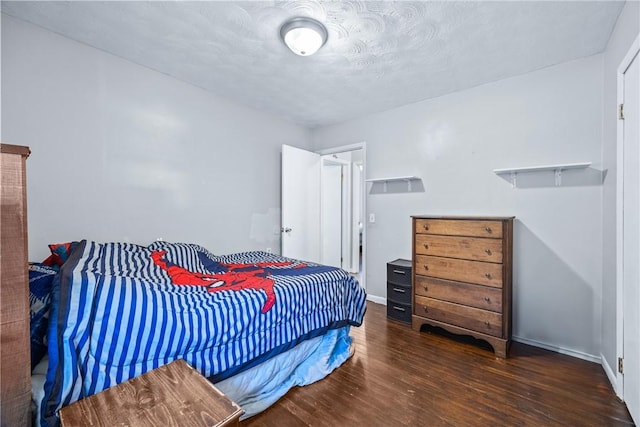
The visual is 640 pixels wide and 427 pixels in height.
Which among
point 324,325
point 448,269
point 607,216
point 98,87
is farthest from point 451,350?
point 98,87

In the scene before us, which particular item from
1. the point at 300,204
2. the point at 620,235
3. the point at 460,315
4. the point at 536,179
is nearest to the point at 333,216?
the point at 300,204

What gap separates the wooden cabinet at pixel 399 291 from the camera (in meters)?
3.06

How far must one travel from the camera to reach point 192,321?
4.72 ft

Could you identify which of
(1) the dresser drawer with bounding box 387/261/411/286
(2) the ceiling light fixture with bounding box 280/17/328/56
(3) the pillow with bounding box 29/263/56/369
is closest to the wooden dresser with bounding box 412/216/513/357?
(1) the dresser drawer with bounding box 387/261/411/286

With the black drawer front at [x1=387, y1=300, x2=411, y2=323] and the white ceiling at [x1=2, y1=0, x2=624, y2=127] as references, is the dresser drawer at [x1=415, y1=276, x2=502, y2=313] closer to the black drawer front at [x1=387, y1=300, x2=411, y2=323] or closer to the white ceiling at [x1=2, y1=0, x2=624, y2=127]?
the black drawer front at [x1=387, y1=300, x2=411, y2=323]

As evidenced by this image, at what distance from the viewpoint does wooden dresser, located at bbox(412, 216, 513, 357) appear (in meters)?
2.38

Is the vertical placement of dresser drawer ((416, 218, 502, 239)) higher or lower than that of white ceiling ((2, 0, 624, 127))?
lower

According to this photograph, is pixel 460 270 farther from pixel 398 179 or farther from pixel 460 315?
pixel 398 179

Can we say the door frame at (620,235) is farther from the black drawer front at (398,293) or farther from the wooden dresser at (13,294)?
the wooden dresser at (13,294)

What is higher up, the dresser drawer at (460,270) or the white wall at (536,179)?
the white wall at (536,179)

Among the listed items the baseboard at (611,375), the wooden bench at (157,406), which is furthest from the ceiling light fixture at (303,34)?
the baseboard at (611,375)

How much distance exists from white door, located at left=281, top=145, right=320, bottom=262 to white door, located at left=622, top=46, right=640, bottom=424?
314cm

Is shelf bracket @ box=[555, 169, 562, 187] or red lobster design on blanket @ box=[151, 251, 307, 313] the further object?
shelf bracket @ box=[555, 169, 562, 187]

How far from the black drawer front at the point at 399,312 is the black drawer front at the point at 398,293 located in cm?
5
